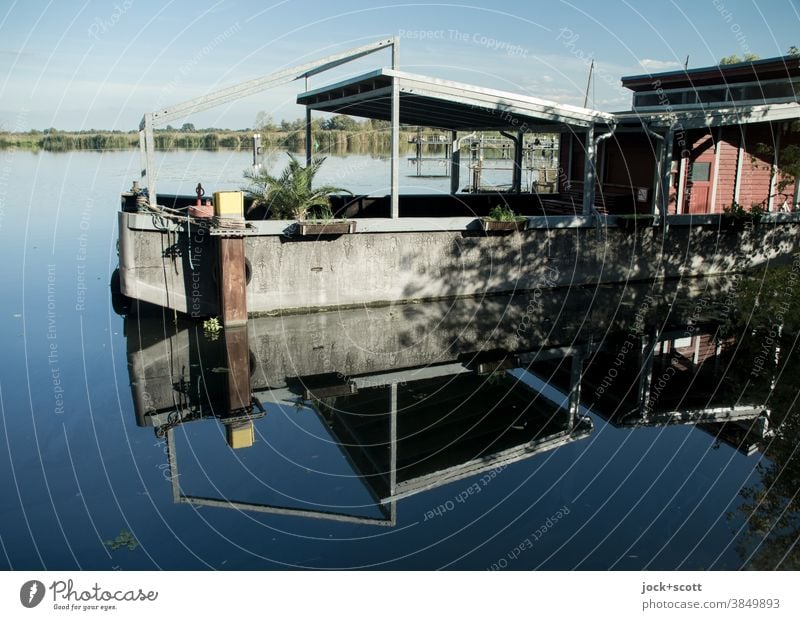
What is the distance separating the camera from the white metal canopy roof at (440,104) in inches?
627

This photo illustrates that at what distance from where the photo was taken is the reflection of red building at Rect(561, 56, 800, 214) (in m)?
20.4

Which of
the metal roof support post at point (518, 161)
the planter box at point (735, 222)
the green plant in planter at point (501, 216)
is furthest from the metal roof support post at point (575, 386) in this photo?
the metal roof support post at point (518, 161)

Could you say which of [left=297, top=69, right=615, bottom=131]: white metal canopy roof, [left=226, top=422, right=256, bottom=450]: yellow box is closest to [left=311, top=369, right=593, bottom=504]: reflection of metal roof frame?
[left=226, top=422, right=256, bottom=450]: yellow box

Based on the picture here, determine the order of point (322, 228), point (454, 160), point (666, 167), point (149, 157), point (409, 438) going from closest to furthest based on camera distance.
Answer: point (409, 438) < point (149, 157) < point (322, 228) < point (666, 167) < point (454, 160)

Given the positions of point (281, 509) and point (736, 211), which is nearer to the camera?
point (281, 509)

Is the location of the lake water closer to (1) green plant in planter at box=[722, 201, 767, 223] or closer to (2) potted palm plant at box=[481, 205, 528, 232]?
(2) potted palm plant at box=[481, 205, 528, 232]

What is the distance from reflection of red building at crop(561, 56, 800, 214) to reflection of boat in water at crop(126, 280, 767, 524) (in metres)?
5.23

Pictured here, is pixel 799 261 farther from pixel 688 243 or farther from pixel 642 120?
pixel 642 120

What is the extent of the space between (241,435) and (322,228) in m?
6.50

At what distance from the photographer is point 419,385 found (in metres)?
12.4

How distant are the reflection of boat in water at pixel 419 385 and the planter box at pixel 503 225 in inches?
72.3

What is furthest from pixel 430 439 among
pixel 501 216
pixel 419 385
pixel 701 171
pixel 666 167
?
pixel 701 171

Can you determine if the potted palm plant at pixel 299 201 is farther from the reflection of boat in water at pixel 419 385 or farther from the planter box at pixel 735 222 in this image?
the planter box at pixel 735 222

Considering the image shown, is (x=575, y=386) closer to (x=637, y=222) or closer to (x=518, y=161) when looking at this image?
(x=637, y=222)
